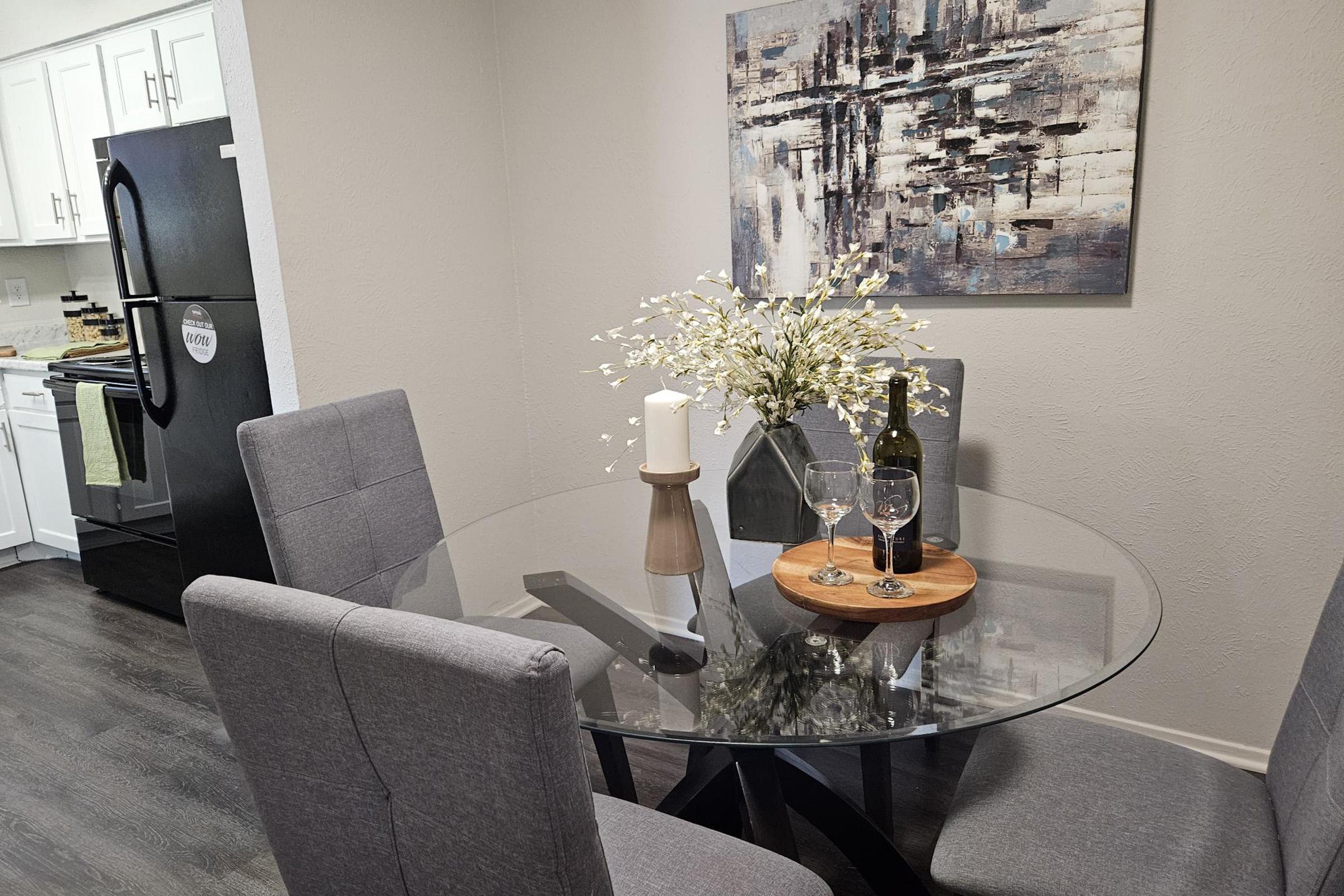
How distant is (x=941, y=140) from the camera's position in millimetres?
2250

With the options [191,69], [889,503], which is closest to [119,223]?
[191,69]

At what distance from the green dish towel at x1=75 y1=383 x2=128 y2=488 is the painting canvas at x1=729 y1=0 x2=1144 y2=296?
2.39 meters

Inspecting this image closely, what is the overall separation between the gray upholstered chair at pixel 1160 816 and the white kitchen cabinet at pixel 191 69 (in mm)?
3083

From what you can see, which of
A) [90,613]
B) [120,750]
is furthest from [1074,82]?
[90,613]

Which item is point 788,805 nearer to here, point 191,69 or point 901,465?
point 901,465

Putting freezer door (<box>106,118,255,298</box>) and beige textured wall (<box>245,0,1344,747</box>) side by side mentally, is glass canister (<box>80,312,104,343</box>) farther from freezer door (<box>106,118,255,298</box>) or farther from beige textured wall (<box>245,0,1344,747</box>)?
beige textured wall (<box>245,0,1344,747</box>)

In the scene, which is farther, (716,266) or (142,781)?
(716,266)

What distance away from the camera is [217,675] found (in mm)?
968

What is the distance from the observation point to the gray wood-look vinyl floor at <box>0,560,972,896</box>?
199 cm

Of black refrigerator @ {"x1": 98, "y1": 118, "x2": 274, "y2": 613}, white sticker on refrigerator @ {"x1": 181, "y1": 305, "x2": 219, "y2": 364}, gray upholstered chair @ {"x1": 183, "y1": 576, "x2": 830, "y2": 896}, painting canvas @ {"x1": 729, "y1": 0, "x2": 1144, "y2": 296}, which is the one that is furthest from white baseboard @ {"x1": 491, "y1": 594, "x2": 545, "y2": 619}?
white sticker on refrigerator @ {"x1": 181, "y1": 305, "x2": 219, "y2": 364}

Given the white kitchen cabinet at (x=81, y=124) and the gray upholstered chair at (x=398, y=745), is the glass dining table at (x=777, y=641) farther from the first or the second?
the white kitchen cabinet at (x=81, y=124)

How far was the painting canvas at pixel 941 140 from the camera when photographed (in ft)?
6.78

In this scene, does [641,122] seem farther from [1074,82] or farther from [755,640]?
[755,640]

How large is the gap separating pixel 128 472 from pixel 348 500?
6.22 ft
